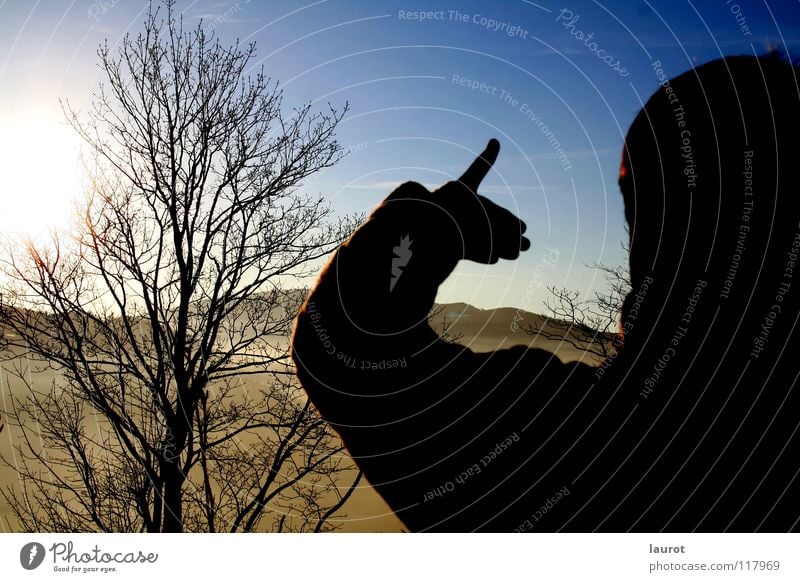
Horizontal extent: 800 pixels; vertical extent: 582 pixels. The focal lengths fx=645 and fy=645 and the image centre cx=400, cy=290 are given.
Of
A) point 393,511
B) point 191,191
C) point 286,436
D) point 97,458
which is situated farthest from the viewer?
point 97,458

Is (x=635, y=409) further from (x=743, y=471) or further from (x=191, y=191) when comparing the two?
(x=191, y=191)

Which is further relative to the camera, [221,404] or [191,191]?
[221,404]

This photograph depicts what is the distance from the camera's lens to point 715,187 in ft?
10.4

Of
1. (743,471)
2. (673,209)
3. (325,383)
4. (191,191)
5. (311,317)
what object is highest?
(191,191)

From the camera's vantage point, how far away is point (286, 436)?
12.2 m

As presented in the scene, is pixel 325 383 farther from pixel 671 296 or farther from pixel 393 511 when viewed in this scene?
pixel 671 296

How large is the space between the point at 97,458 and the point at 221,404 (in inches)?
121

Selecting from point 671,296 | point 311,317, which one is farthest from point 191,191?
point 671,296

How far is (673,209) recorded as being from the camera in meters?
3.21

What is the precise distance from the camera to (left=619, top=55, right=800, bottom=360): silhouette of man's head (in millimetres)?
3104

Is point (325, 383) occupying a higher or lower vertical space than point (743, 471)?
higher

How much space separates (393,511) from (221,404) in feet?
33.8

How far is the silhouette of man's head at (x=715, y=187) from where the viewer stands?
10.2 ft

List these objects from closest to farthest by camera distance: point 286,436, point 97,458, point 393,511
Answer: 1. point 393,511
2. point 286,436
3. point 97,458
